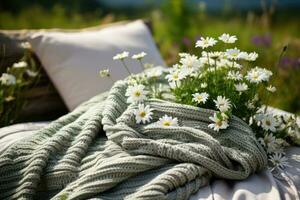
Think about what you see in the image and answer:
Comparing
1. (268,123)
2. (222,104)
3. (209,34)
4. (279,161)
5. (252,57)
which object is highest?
(252,57)

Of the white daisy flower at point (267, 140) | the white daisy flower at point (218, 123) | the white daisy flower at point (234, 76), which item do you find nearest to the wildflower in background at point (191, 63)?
the white daisy flower at point (234, 76)

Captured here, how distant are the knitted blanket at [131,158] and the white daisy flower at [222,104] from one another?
0.05m

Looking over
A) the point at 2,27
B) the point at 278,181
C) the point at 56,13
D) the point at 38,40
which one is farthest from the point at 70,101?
the point at 56,13

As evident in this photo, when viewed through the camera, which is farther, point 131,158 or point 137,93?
point 137,93

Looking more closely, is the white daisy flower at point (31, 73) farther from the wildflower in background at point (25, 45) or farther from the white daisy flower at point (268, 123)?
the white daisy flower at point (268, 123)

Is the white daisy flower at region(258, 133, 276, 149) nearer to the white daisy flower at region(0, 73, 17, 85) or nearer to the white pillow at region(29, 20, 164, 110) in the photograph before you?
the white pillow at region(29, 20, 164, 110)

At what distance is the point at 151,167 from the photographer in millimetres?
1479

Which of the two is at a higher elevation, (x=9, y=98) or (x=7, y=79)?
(x=7, y=79)

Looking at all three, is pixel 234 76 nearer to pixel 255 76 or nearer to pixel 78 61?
pixel 255 76

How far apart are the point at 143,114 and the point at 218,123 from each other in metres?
0.25

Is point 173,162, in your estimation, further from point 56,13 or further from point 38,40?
point 56,13

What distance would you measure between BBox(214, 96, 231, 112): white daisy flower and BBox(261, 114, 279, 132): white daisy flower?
0.15 meters

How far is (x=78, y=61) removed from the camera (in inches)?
90.6

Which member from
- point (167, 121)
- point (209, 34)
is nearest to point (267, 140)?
point (167, 121)
